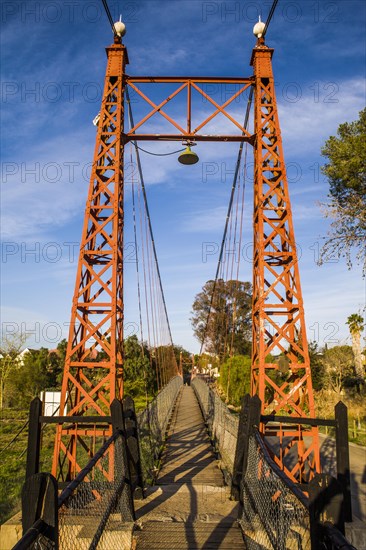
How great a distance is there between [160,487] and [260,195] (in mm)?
4864

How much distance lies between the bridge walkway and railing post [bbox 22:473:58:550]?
8.02 feet

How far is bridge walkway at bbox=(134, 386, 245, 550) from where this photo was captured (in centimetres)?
379

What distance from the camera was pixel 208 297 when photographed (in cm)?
4362

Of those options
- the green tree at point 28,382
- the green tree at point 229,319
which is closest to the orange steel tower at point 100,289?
the green tree at point 28,382

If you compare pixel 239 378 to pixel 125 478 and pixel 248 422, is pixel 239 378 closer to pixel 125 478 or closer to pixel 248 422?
pixel 248 422

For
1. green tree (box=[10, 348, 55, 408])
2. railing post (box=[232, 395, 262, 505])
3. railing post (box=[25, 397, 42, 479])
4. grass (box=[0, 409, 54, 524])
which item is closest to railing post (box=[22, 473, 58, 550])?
railing post (box=[232, 395, 262, 505])

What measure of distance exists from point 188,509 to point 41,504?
361cm

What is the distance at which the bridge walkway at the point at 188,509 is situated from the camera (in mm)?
3785

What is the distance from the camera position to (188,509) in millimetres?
4719

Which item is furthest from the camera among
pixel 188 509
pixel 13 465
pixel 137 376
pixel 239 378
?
pixel 137 376

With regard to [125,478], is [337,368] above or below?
below

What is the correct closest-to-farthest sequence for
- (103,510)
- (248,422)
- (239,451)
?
1. (103,510)
2. (248,422)
3. (239,451)

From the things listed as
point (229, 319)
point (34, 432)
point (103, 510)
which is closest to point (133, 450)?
point (34, 432)

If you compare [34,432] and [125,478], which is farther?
[34,432]
